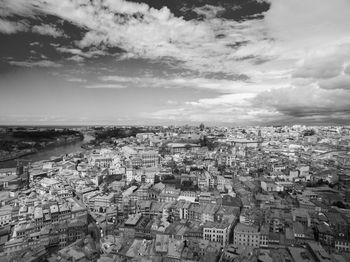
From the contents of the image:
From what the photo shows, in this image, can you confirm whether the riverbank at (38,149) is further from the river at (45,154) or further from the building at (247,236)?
the building at (247,236)

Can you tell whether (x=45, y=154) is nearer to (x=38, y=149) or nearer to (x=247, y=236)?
(x=38, y=149)

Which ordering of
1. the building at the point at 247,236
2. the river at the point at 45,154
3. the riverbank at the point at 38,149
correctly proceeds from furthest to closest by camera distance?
the riverbank at the point at 38,149 → the river at the point at 45,154 → the building at the point at 247,236

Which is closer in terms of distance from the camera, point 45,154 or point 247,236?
point 247,236

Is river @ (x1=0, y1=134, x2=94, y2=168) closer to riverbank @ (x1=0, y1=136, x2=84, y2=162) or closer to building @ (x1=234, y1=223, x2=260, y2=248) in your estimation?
riverbank @ (x1=0, y1=136, x2=84, y2=162)

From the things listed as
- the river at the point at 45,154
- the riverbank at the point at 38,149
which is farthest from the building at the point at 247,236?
the riverbank at the point at 38,149

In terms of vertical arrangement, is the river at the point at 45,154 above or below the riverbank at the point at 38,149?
below

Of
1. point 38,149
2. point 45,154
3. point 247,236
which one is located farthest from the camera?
point 38,149

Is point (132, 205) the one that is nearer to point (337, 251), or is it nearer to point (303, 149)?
point (337, 251)

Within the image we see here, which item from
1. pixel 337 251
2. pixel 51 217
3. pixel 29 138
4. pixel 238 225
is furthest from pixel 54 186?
pixel 29 138

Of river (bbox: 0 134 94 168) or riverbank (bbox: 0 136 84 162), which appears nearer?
river (bbox: 0 134 94 168)

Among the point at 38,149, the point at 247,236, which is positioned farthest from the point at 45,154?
the point at 247,236

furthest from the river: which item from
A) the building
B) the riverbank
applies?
the building
